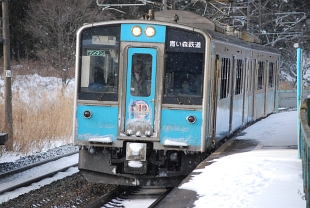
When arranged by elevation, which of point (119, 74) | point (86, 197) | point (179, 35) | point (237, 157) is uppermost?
point (179, 35)

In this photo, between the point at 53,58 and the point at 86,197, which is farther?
the point at 53,58

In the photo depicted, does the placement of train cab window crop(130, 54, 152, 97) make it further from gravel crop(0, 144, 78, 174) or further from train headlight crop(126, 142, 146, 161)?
gravel crop(0, 144, 78, 174)

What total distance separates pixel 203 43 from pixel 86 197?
296 cm

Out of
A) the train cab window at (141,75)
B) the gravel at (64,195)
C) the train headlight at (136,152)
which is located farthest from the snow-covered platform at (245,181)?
the gravel at (64,195)

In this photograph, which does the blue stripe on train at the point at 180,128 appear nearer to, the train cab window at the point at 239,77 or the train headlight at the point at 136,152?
the train headlight at the point at 136,152

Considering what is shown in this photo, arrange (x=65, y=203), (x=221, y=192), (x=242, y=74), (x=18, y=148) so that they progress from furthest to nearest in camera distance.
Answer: (x=18, y=148)
(x=242, y=74)
(x=65, y=203)
(x=221, y=192)

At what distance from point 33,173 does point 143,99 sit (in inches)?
134

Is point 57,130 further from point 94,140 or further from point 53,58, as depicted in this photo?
point 53,58

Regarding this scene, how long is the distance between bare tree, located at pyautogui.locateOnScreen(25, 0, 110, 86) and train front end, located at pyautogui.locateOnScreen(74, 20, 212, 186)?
21.6 m

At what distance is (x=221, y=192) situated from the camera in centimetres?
655

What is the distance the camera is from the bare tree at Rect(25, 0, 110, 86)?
1228 inches

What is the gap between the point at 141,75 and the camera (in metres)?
8.96

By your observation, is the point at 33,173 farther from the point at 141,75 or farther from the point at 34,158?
the point at 141,75

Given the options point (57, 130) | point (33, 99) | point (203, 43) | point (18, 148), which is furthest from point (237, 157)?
point (33, 99)
